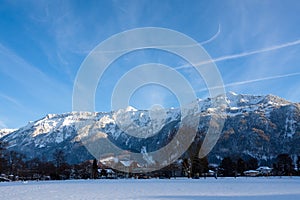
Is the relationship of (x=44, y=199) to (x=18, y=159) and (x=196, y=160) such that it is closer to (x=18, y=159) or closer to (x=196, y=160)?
(x=196, y=160)

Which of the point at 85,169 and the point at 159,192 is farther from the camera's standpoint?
the point at 85,169

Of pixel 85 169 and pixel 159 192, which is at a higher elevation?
pixel 85 169

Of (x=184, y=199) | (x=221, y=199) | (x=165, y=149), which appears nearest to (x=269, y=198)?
(x=221, y=199)

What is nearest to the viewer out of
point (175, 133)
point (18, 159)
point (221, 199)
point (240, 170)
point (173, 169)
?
point (221, 199)

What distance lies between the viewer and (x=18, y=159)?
74.2 metres

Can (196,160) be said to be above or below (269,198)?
above

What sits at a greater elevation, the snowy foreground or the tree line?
the tree line

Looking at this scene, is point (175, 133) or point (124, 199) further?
point (175, 133)

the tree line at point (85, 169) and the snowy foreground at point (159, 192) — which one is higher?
the tree line at point (85, 169)

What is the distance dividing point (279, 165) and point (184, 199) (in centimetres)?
7454

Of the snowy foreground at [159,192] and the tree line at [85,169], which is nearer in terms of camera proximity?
the snowy foreground at [159,192]

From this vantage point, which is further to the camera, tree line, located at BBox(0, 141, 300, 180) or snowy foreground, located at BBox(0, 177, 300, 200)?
tree line, located at BBox(0, 141, 300, 180)

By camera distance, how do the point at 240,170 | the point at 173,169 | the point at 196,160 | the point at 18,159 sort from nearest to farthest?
the point at 196,160 → the point at 173,169 → the point at 18,159 → the point at 240,170

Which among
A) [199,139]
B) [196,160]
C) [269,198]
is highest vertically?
[199,139]
